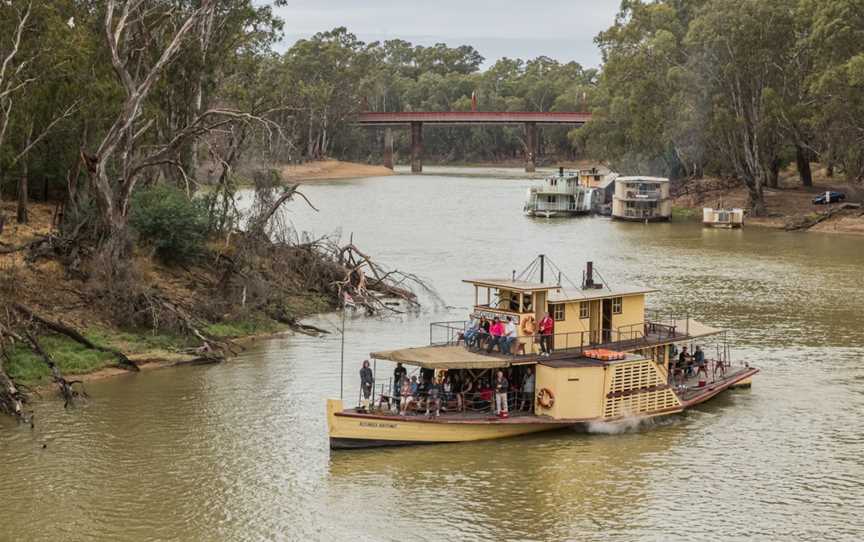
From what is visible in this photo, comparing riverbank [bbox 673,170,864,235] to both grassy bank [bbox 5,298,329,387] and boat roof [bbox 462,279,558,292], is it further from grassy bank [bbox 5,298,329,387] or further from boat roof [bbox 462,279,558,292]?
boat roof [bbox 462,279,558,292]

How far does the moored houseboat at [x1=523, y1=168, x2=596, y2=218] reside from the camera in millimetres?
109188

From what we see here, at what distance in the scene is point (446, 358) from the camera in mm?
33219

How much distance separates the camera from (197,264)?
169 feet

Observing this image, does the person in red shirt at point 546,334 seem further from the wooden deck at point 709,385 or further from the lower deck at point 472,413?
the wooden deck at point 709,385

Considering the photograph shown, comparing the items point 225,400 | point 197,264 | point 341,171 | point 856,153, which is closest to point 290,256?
point 197,264

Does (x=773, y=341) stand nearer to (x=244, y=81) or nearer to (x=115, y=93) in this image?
(x=115, y=93)

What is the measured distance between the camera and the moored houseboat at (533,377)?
106 feet

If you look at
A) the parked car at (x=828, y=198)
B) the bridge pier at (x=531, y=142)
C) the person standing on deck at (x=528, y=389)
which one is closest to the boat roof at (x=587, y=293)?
the person standing on deck at (x=528, y=389)

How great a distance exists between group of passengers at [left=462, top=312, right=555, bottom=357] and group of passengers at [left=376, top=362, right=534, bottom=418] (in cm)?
88

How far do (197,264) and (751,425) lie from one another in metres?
25.4

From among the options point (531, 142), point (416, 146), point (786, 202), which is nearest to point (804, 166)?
point (786, 202)

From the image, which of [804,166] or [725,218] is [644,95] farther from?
[725,218]

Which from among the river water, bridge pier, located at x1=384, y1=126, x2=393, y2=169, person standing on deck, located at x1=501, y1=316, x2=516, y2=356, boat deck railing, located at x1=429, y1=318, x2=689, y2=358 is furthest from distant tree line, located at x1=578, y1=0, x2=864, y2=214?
bridge pier, located at x1=384, y1=126, x2=393, y2=169

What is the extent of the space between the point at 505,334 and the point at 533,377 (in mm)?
1518
